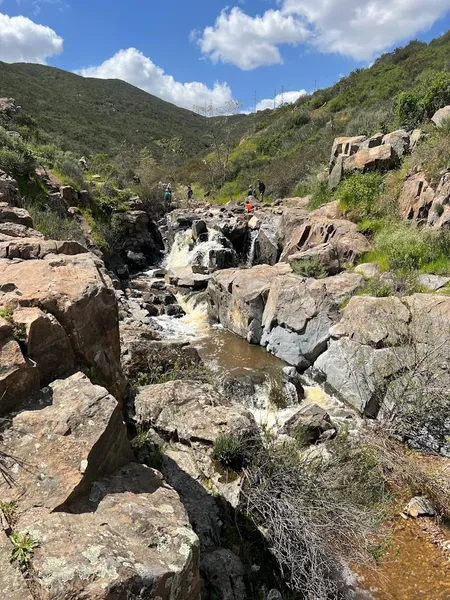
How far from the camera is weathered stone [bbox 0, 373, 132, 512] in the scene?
2.64 meters

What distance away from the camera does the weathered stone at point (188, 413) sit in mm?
5023

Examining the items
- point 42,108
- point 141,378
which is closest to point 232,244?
point 141,378

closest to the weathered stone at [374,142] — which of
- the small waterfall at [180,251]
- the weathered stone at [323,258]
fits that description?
the weathered stone at [323,258]

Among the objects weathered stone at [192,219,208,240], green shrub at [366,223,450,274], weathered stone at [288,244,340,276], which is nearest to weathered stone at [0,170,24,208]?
weathered stone at [288,244,340,276]

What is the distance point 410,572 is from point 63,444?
471cm

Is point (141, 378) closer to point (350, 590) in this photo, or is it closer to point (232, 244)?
point (350, 590)

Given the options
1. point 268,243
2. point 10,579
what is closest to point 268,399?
point 10,579

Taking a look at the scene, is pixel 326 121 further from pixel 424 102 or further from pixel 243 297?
pixel 243 297

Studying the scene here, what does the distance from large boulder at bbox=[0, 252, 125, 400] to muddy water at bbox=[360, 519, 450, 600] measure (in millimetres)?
3824

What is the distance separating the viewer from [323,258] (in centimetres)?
1259

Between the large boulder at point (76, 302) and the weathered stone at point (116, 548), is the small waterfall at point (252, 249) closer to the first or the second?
the large boulder at point (76, 302)

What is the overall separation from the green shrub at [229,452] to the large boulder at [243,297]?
753cm

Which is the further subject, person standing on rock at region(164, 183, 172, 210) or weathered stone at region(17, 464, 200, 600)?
person standing on rock at region(164, 183, 172, 210)

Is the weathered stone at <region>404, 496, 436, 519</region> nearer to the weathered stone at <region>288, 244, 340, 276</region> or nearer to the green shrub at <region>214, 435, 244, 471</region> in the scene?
the green shrub at <region>214, 435, 244, 471</region>
